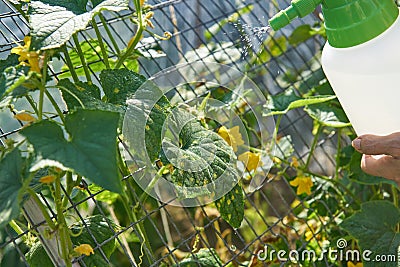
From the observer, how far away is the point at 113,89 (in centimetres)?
59

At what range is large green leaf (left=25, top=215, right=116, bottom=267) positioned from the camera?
62 centimetres

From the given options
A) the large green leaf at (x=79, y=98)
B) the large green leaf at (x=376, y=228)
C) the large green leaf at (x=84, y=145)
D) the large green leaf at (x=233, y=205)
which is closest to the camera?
the large green leaf at (x=84, y=145)

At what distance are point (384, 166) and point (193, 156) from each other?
19 centimetres

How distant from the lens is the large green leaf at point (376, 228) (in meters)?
0.76

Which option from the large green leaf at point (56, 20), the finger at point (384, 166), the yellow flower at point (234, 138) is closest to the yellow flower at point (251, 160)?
the yellow flower at point (234, 138)

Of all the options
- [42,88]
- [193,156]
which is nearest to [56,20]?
[42,88]

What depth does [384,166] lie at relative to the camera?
24.7 inches

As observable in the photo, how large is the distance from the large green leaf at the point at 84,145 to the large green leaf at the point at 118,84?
0.11m

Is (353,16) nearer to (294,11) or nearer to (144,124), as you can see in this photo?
(294,11)

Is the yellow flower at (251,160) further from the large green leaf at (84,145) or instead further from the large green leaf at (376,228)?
the large green leaf at (84,145)

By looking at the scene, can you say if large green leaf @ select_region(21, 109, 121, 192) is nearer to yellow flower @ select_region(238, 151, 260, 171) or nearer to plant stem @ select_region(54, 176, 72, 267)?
plant stem @ select_region(54, 176, 72, 267)

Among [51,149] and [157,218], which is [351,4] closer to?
[51,149]

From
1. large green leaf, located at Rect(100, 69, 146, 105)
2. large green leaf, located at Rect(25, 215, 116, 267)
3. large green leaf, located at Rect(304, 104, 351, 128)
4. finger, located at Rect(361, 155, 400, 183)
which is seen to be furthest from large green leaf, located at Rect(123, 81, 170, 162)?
large green leaf, located at Rect(304, 104, 351, 128)

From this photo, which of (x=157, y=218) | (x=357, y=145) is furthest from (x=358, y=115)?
(x=157, y=218)
